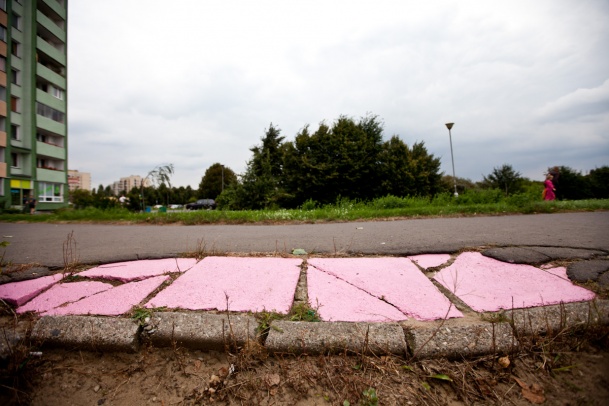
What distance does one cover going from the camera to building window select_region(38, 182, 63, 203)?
79.1 feet

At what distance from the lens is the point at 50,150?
25.0 metres

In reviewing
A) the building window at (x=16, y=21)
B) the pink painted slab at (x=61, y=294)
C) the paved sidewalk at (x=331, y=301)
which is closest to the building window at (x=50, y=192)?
the building window at (x=16, y=21)

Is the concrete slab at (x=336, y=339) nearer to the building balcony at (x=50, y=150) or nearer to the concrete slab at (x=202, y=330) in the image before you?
the concrete slab at (x=202, y=330)

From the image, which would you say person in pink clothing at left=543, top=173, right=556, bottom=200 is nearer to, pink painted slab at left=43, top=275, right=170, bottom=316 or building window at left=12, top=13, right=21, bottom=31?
pink painted slab at left=43, top=275, right=170, bottom=316

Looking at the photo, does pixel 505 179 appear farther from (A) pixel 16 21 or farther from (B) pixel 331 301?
(A) pixel 16 21

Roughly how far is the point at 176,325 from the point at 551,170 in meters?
16.2

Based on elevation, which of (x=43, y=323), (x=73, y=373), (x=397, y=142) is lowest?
(x=73, y=373)

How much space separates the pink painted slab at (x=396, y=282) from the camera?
1.27 meters

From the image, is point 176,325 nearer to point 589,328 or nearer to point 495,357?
point 495,357

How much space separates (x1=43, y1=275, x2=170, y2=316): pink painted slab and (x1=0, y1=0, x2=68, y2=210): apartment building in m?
24.8

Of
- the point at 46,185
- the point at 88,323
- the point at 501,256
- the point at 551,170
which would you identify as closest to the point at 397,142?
the point at 551,170

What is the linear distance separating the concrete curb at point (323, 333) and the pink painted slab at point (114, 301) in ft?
0.31

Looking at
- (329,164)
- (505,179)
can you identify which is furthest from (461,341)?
(505,179)

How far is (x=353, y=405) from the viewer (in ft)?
2.77
